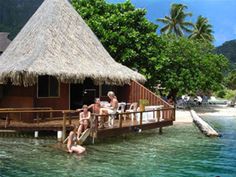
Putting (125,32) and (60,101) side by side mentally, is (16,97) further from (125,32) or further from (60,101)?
(125,32)

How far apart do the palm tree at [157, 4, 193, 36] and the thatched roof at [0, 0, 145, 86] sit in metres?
37.6

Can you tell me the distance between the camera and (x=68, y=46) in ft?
66.6

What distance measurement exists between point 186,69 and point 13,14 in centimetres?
7621

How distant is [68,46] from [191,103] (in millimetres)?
26517

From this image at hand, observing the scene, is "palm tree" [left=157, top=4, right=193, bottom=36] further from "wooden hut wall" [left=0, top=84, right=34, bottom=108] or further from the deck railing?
"wooden hut wall" [left=0, top=84, right=34, bottom=108]

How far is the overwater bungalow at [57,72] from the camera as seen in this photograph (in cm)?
1778

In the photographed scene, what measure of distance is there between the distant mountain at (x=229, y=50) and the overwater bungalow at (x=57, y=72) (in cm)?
12974

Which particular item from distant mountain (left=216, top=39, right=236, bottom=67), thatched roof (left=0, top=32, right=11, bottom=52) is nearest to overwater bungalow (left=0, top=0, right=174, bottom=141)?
thatched roof (left=0, top=32, right=11, bottom=52)

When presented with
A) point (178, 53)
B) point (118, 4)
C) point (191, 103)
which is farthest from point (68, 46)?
point (191, 103)

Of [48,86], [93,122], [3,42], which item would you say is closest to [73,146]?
[93,122]

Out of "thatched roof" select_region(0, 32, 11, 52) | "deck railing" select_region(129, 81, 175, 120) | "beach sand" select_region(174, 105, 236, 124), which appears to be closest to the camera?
"deck railing" select_region(129, 81, 175, 120)

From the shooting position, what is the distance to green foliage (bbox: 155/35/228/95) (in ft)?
108

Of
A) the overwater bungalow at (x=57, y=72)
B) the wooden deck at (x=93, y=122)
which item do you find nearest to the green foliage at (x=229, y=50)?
the overwater bungalow at (x=57, y=72)

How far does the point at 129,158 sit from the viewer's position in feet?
43.7
